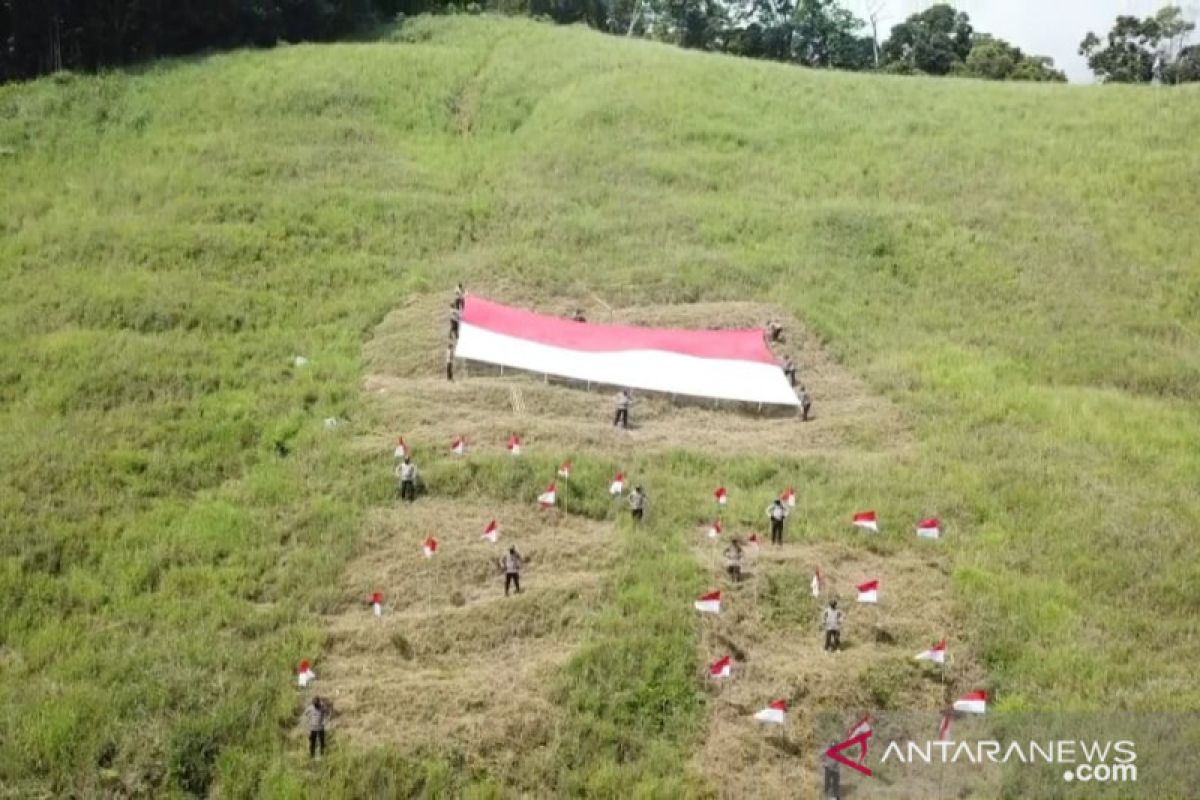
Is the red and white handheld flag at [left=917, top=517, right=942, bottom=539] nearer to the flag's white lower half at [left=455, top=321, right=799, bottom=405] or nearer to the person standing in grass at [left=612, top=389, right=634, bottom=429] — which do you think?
the flag's white lower half at [left=455, top=321, right=799, bottom=405]

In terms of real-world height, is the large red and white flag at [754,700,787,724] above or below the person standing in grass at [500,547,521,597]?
below

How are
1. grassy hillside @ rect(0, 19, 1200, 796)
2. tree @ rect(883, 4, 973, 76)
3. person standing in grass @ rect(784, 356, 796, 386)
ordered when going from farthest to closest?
tree @ rect(883, 4, 973, 76) → person standing in grass @ rect(784, 356, 796, 386) → grassy hillside @ rect(0, 19, 1200, 796)

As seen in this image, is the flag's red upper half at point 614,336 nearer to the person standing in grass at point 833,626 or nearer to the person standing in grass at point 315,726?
the person standing in grass at point 833,626

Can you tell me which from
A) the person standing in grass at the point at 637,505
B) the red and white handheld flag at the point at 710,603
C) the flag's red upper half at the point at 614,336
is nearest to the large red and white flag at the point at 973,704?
the red and white handheld flag at the point at 710,603

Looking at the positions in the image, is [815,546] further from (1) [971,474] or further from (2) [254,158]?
(2) [254,158]

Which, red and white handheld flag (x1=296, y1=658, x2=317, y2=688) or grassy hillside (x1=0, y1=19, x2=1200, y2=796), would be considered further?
grassy hillside (x1=0, y1=19, x2=1200, y2=796)

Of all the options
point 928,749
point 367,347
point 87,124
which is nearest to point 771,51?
point 87,124

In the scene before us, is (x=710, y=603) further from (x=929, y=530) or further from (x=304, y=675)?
(x=304, y=675)

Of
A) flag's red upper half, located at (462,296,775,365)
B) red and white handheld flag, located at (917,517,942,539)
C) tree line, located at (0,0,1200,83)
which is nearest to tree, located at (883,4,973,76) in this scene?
tree line, located at (0,0,1200,83)
